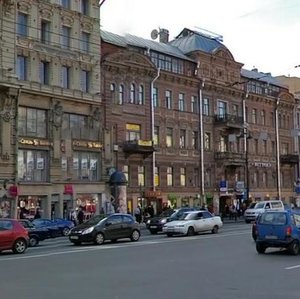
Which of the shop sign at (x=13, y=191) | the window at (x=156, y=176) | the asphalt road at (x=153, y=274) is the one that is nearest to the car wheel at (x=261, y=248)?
the asphalt road at (x=153, y=274)

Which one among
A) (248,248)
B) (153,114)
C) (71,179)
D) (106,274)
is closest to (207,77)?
(153,114)

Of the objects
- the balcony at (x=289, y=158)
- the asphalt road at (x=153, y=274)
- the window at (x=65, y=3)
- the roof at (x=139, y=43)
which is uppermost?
the window at (x=65, y=3)

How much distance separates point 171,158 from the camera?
5472 cm

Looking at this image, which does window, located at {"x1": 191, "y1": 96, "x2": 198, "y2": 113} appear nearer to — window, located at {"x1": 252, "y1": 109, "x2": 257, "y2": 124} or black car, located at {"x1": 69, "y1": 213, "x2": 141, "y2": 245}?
window, located at {"x1": 252, "y1": 109, "x2": 257, "y2": 124}

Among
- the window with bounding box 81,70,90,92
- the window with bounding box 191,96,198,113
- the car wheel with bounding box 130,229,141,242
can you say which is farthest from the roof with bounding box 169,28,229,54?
the car wheel with bounding box 130,229,141,242

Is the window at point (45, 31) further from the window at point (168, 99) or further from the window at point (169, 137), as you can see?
the window at point (169, 137)

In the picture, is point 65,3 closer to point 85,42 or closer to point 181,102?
point 85,42

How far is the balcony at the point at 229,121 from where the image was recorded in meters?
59.8

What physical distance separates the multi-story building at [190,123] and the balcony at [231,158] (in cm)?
10

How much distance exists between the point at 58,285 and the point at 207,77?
158ft

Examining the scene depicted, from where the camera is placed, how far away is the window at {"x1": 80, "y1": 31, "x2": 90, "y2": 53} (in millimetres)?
47531

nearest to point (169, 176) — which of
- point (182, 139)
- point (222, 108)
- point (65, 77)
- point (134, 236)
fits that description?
point (182, 139)

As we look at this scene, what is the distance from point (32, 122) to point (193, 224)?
15934 mm

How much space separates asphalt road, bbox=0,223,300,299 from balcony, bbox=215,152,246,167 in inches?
1450
